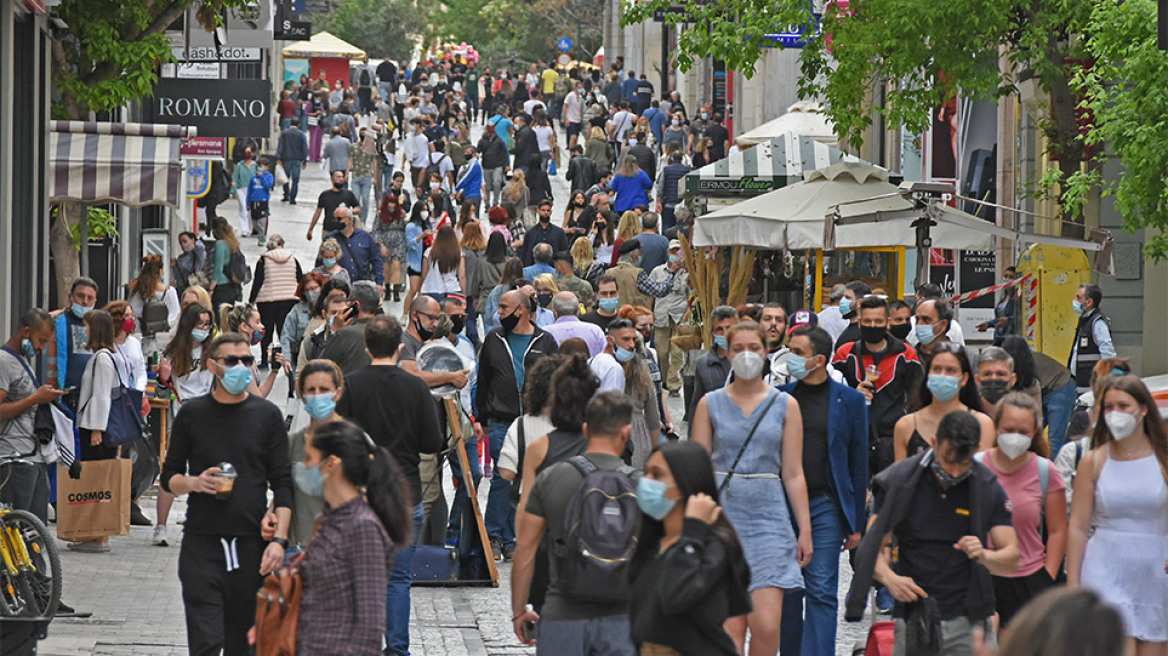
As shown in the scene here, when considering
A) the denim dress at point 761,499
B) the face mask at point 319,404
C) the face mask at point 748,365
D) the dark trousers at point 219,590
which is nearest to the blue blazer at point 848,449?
the denim dress at point 761,499

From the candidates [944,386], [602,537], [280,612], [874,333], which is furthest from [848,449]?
[280,612]

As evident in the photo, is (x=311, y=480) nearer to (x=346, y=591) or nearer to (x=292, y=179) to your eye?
(x=346, y=591)

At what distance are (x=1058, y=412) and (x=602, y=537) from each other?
8.86 meters

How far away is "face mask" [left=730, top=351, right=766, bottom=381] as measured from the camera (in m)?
8.72

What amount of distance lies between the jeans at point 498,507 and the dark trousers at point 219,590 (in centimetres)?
470

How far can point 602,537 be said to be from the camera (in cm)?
716

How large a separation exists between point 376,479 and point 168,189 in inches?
433

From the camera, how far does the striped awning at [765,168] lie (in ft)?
79.3

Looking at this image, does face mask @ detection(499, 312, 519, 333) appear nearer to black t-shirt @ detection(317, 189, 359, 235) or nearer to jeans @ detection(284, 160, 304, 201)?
black t-shirt @ detection(317, 189, 359, 235)

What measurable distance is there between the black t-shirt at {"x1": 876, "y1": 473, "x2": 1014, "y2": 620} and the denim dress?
1028mm

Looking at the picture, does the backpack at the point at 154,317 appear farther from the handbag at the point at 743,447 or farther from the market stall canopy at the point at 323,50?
the market stall canopy at the point at 323,50

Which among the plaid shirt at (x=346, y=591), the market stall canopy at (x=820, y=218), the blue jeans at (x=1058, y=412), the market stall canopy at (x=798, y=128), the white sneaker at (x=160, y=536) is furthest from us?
the market stall canopy at (x=798, y=128)

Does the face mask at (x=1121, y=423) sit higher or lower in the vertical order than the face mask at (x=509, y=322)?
lower

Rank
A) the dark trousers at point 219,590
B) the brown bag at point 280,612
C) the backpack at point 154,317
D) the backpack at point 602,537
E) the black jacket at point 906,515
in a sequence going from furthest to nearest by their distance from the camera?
the backpack at point 154,317 → the dark trousers at point 219,590 → the black jacket at point 906,515 → the backpack at point 602,537 → the brown bag at point 280,612
